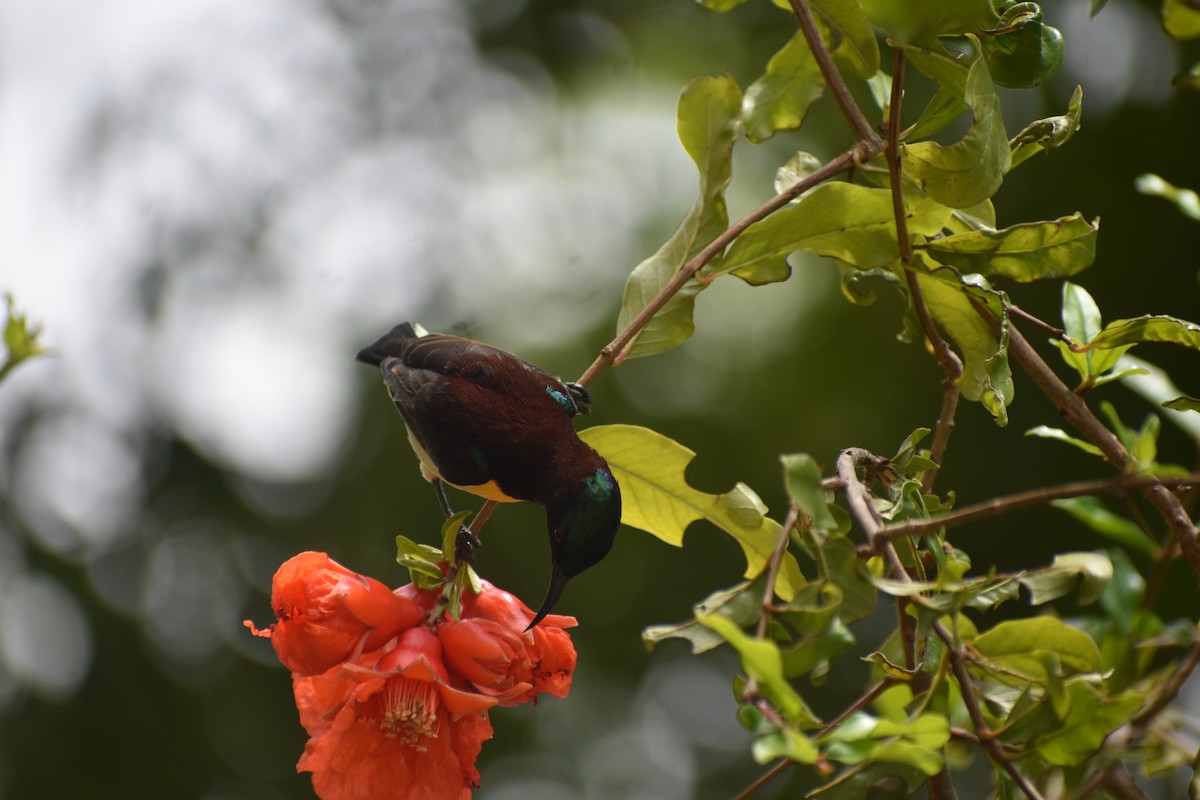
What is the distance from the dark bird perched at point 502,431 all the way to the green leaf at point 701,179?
29 cm

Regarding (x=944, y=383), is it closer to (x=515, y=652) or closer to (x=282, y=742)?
(x=515, y=652)

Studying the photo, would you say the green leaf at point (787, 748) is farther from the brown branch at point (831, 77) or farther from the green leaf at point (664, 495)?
the brown branch at point (831, 77)

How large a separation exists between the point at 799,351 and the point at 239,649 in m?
3.99

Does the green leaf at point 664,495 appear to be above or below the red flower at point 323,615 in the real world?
below

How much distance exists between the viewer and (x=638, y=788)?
21.3 ft

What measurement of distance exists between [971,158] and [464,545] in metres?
0.74

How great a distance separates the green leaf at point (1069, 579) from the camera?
1.20 meters

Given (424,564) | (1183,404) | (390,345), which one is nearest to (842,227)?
(1183,404)

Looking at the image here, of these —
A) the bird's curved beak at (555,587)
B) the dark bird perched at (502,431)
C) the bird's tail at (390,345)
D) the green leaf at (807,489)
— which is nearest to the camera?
the green leaf at (807,489)

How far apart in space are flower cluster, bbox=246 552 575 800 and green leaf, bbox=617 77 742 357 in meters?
0.43

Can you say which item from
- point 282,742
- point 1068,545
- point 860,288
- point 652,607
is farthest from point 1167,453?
point 282,742

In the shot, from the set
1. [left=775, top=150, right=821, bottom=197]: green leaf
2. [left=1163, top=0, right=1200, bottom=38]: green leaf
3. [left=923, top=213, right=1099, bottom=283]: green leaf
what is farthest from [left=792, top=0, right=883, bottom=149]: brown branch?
[left=1163, top=0, right=1200, bottom=38]: green leaf

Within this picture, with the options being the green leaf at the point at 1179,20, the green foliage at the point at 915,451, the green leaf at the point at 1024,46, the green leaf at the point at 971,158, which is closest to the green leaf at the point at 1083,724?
the green foliage at the point at 915,451

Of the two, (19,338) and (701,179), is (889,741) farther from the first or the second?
(19,338)
